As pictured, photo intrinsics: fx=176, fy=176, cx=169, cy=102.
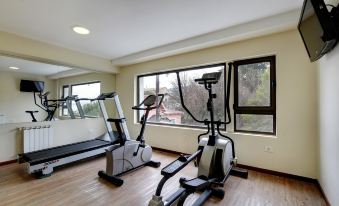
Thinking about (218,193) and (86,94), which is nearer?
(218,193)

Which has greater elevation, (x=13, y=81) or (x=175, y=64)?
(x=175, y=64)

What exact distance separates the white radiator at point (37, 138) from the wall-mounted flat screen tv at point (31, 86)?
2.41 feet

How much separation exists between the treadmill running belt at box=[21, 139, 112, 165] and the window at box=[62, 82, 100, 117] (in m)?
0.92

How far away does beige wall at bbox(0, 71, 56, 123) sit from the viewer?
3.11 m

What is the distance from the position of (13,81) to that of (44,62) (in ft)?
2.03

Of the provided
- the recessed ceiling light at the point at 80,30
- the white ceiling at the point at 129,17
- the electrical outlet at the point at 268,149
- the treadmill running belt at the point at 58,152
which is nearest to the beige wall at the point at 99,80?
the white ceiling at the point at 129,17

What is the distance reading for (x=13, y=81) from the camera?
10.5 feet

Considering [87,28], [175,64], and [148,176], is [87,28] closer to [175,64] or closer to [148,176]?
[175,64]

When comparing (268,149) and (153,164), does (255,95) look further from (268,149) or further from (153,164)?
(153,164)

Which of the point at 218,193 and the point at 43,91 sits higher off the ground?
the point at 43,91

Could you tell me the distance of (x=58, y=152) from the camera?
307cm

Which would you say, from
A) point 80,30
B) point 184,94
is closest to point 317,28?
point 184,94

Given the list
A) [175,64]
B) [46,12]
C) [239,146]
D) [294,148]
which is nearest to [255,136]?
[239,146]

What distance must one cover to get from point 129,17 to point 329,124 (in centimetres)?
274
